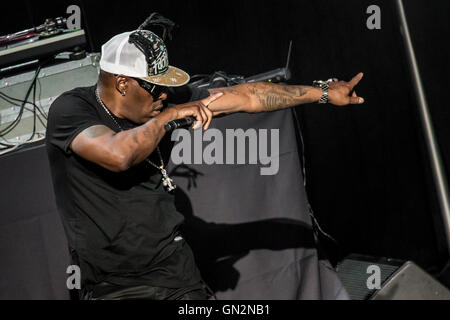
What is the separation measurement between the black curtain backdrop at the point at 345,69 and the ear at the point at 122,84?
1.55 meters

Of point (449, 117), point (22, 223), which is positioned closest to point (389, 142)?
point (449, 117)

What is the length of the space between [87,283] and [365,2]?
2703 mm

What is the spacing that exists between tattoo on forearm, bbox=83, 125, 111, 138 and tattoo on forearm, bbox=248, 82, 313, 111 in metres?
0.97

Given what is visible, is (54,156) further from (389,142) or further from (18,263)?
(389,142)

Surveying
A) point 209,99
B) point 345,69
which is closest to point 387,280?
point 209,99

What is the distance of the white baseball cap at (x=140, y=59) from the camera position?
249 cm

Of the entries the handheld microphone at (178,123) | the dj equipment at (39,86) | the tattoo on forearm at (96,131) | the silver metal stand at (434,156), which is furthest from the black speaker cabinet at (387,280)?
the dj equipment at (39,86)

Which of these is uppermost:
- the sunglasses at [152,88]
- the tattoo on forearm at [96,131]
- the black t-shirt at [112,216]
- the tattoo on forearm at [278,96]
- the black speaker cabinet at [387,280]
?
the sunglasses at [152,88]

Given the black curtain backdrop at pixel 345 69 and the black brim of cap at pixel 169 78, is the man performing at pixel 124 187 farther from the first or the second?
the black curtain backdrop at pixel 345 69

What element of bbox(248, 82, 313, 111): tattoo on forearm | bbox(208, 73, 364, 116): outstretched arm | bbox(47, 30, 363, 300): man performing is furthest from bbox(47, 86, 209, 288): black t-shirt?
bbox(248, 82, 313, 111): tattoo on forearm

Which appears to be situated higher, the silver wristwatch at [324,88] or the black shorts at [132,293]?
the silver wristwatch at [324,88]

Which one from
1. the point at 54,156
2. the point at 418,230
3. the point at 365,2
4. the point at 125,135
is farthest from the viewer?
the point at 418,230

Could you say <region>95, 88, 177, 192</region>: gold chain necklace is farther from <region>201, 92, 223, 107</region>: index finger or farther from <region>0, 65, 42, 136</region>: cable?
<region>0, 65, 42, 136</region>: cable

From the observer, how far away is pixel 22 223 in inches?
130
